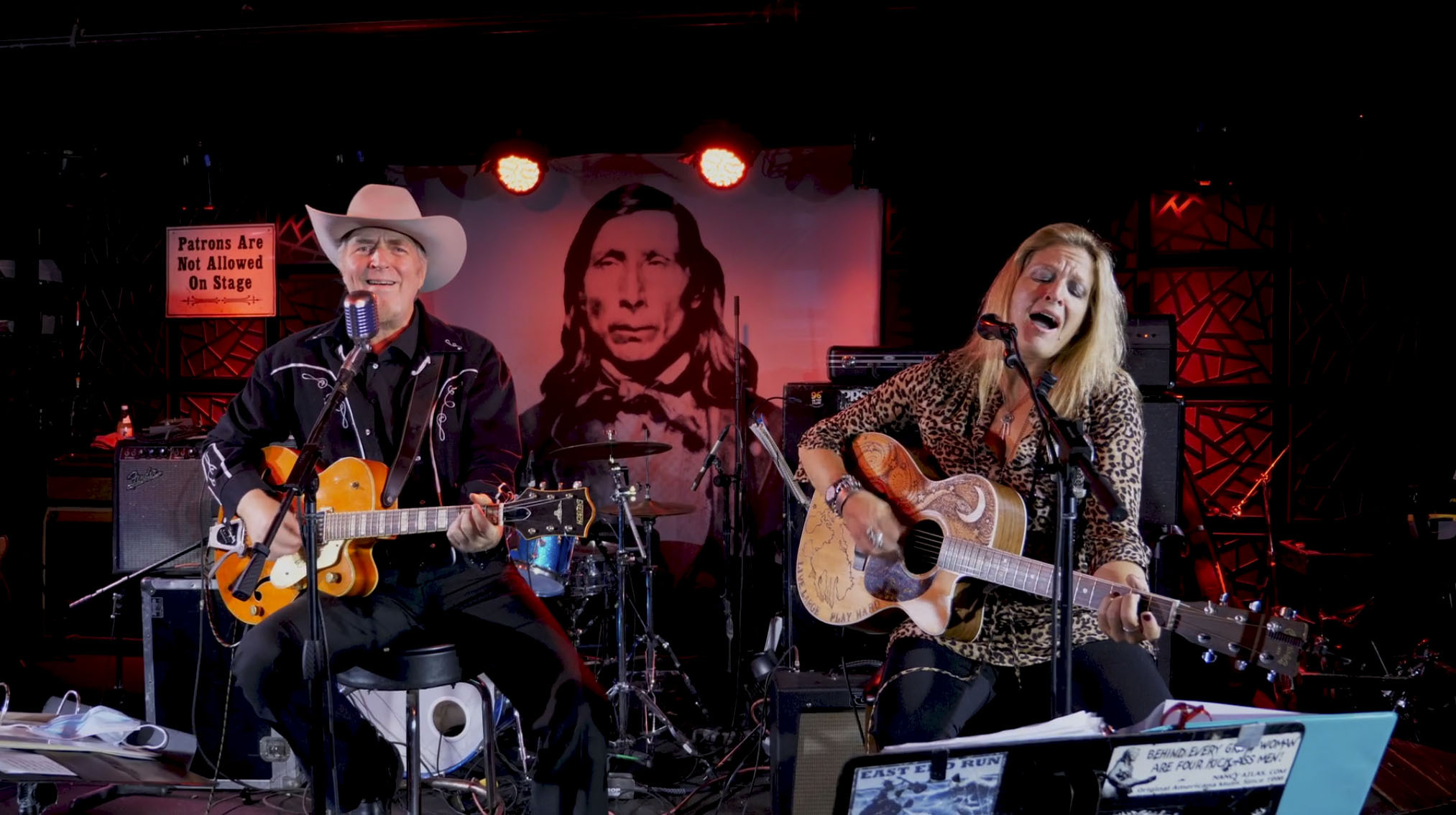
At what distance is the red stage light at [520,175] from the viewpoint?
696 centimetres

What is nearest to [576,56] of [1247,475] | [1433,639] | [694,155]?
→ [694,155]

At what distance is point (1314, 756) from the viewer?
70.5 inches

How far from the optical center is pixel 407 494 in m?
3.87

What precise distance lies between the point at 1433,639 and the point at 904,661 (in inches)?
176

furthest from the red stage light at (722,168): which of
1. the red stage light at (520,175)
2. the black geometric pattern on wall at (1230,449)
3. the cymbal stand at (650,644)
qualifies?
the black geometric pattern on wall at (1230,449)

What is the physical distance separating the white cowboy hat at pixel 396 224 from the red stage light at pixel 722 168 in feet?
9.17

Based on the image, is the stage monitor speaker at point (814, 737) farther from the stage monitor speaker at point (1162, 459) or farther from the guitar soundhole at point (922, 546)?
the stage monitor speaker at point (1162, 459)

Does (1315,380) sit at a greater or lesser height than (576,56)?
lesser

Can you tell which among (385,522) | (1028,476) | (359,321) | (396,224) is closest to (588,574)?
(385,522)

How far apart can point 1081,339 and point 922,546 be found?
83 cm

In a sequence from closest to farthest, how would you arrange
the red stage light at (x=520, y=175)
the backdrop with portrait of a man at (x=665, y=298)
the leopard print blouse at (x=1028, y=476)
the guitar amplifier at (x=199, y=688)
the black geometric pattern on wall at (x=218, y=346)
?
the leopard print blouse at (x=1028, y=476) < the guitar amplifier at (x=199, y=688) < the red stage light at (x=520, y=175) < the backdrop with portrait of a man at (x=665, y=298) < the black geometric pattern on wall at (x=218, y=346)

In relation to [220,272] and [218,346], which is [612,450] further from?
[218,346]

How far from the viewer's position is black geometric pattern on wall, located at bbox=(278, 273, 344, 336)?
7906mm

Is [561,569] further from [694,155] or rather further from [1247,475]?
[1247,475]
